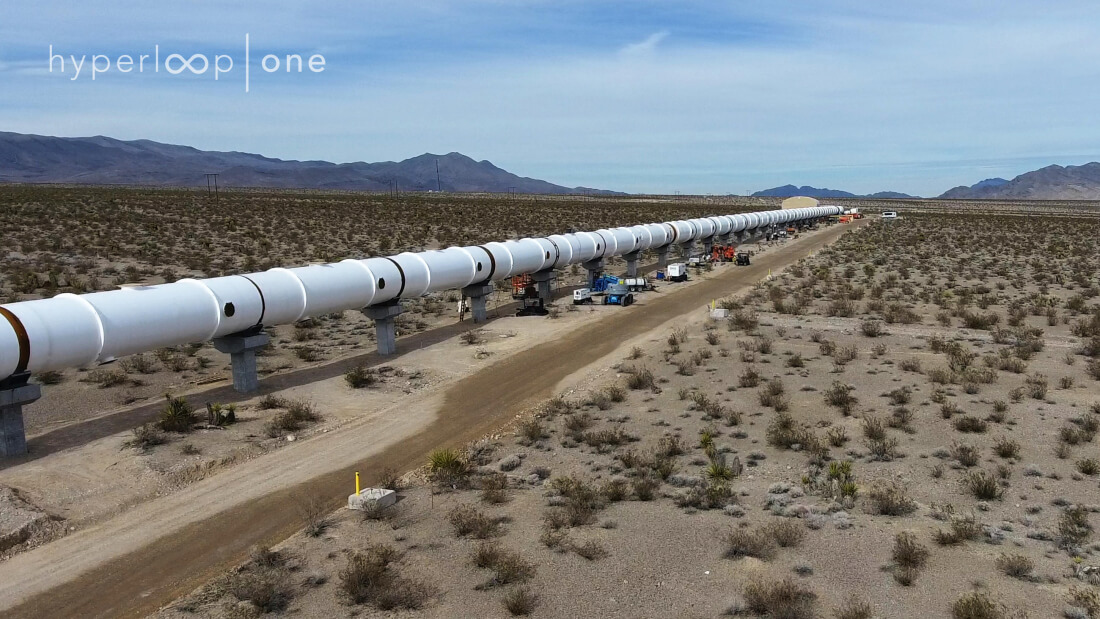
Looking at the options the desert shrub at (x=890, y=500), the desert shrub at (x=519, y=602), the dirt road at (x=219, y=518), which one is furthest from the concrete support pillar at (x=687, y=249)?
the desert shrub at (x=519, y=602)

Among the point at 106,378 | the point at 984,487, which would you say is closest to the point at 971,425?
the point at 984,487

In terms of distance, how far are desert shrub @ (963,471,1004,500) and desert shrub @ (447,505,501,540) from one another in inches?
320

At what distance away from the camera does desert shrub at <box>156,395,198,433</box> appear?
1669 centimetres

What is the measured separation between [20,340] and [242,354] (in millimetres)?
5484

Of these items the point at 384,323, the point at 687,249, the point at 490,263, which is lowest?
the point at 384,323

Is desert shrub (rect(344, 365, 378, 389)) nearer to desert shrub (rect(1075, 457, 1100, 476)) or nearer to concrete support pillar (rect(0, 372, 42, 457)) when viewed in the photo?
concrete support pillar (rect(0, 372, 42, 457))

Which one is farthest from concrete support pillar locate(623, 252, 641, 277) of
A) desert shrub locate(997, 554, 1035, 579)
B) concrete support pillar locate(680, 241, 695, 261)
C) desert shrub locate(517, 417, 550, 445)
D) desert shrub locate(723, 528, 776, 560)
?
desert shrub locate(997, 554, 1035, 579)

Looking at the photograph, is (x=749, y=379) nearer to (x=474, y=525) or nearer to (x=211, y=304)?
(x=474, y=525)

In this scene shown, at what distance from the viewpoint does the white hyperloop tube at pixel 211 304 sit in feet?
52.2

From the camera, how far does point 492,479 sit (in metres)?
14.0

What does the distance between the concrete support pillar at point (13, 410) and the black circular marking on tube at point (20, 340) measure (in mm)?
212

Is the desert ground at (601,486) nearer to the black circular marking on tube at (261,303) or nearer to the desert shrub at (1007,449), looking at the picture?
the desert shrub at (1007,449)

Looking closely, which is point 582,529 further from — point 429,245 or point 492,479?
point 429,245

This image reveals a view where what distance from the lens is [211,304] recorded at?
62.8 feet
